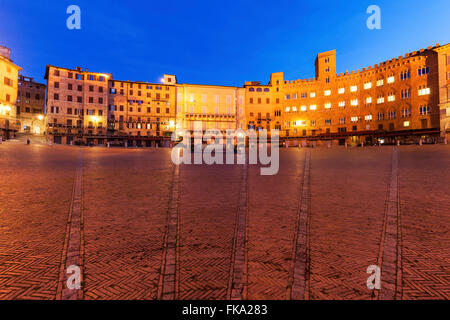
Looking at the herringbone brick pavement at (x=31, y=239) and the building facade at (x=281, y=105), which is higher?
the building facade at (x=281, y=105)

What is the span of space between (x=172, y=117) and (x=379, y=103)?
161ft

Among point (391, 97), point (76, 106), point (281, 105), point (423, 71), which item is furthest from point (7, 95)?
point (423, 71)

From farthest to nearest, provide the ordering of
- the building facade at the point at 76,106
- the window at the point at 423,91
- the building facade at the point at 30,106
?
the building facade at the point at 30,106, the building facade at the point at 76,106, the window at the point at 423,91

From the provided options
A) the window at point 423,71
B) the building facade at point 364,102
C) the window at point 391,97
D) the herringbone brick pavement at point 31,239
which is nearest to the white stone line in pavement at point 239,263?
the herringbone brick pavement at point 31,239

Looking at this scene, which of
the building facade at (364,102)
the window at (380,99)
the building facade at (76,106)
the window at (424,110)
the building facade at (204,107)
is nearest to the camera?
the building facade at (364,102)

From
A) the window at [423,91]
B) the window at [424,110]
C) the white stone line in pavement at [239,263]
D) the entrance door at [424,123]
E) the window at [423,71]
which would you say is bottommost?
the white stone line in pavement at [239,263]

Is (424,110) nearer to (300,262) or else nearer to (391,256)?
(391,256)

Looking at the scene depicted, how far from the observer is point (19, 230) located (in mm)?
3877

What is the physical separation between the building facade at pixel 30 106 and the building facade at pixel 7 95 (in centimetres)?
1748

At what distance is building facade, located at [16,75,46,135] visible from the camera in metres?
62.9

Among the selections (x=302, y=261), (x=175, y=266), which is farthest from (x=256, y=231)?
(x=175, y=266)

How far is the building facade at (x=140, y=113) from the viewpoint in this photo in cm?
5909

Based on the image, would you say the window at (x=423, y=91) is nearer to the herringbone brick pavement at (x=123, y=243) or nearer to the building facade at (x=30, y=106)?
the herringbone brick pavement at (x=123, y=243)
